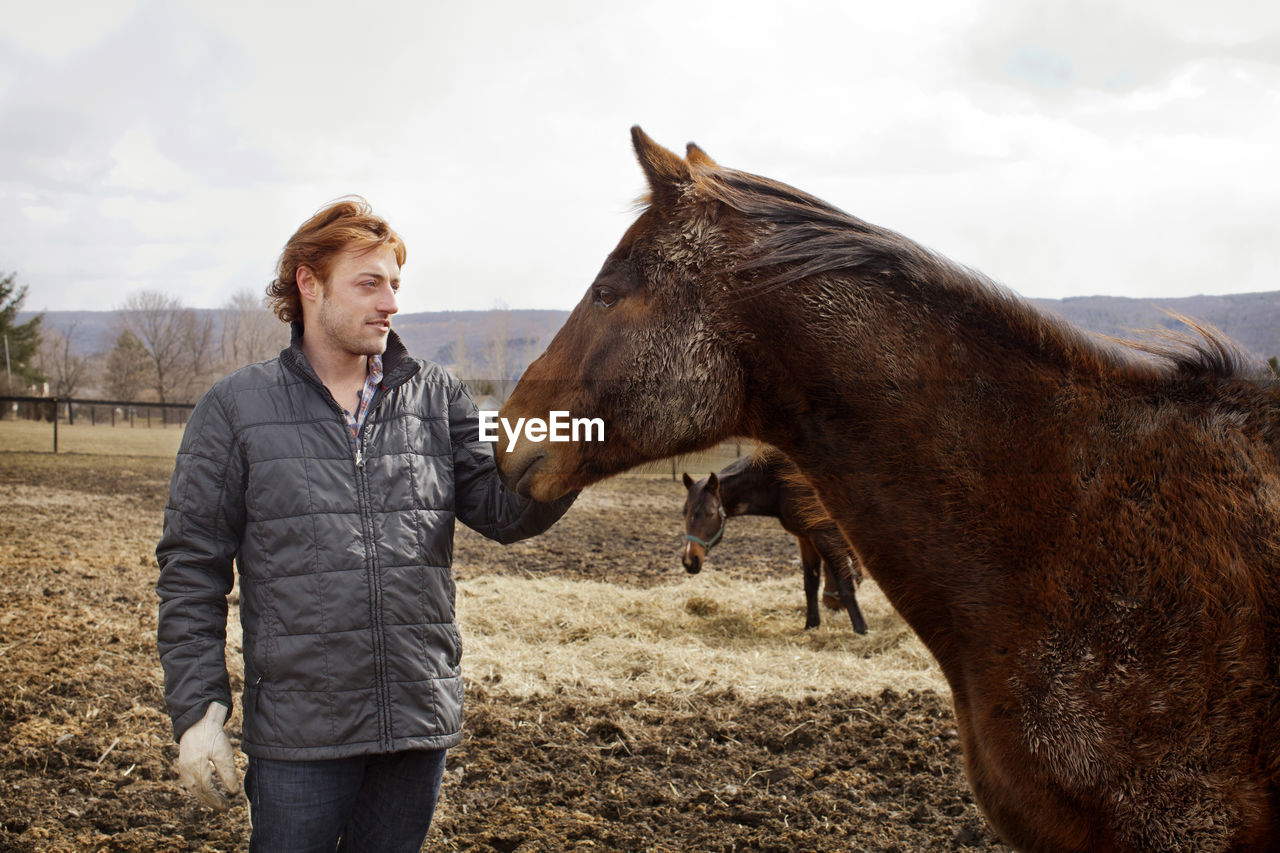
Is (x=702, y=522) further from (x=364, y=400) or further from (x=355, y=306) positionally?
(x=355, y=306)

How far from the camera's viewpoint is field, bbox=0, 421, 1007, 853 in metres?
3.64

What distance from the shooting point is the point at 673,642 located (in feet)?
22.4

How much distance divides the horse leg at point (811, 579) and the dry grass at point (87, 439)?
18313 millimetres

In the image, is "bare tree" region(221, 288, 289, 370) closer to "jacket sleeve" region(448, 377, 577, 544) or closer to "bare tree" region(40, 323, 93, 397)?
"bare tree" region(40, 323, 93, 397)

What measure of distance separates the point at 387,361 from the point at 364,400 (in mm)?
152

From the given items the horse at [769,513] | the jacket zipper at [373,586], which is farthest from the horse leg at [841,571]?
the jacket zipper at [373,586]

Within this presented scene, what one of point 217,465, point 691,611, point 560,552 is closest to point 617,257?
point 217,465

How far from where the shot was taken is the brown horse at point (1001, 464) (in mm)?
1671

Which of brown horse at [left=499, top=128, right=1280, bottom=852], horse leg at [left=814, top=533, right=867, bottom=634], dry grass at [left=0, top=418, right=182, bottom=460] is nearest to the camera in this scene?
brown horse at [left=499, top=128, right=1280, bottom=852]

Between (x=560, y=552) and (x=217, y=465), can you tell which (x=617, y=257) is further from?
(x=560, y=552)

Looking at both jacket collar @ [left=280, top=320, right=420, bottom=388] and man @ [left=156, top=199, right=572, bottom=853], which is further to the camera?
jacket collar @ [left=280, top=320, right=420, bottom=388]

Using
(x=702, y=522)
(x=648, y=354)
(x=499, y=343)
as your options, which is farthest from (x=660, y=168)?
(x=499, y=343)

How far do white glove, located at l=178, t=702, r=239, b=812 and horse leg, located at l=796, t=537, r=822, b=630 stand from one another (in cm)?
644

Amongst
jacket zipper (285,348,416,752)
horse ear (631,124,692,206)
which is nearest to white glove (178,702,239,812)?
jacket zipper (285,348,416,752)
